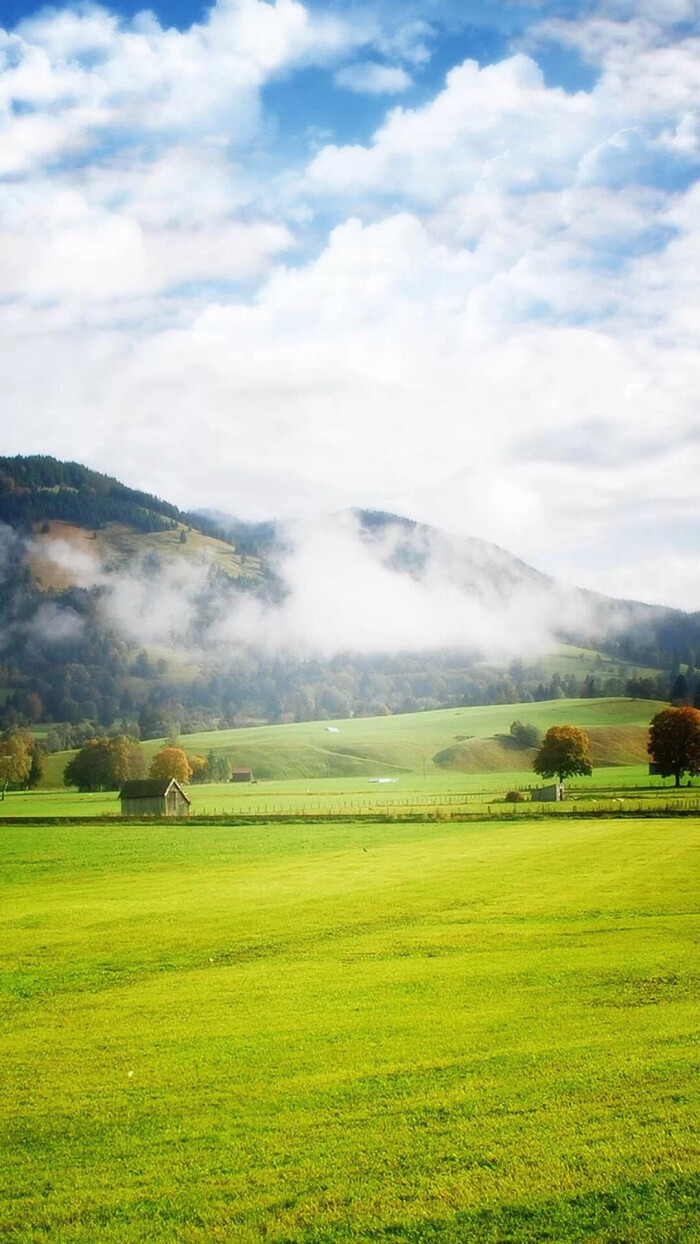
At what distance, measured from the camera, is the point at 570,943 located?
2556 centimetres

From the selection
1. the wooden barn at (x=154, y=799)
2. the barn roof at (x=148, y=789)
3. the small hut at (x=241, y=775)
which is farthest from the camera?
the small hut at (x=241, y=775)

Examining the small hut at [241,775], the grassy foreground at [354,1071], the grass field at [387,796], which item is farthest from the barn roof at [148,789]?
the small hut at [241,775]

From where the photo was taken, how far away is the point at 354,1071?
15.6m

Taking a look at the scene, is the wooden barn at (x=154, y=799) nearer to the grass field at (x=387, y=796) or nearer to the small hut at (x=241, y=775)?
the grass field at (x=387, y=796)

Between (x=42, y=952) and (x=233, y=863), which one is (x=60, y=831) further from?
(x=42, y=952)

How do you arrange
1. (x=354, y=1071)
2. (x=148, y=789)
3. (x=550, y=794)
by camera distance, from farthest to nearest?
(x=550, y=794) → (x=148, y=789) → (x=354, y=1071)

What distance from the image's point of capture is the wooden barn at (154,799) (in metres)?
99.7

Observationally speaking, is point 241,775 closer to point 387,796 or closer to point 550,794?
point 387,796

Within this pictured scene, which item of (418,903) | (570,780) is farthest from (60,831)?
Result: (570,780)

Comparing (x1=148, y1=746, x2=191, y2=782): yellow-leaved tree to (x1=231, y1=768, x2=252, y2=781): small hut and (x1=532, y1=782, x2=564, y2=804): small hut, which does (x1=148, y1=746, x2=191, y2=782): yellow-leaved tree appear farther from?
(x1=532, y1=782, x2=564, y2=804): small hut

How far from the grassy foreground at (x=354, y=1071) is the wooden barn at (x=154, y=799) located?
66.2 m

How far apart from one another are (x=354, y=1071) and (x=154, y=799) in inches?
3466

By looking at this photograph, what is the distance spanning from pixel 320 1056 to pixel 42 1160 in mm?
5433

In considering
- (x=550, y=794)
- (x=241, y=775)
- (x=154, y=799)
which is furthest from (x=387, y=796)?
(x=241, y=775)
